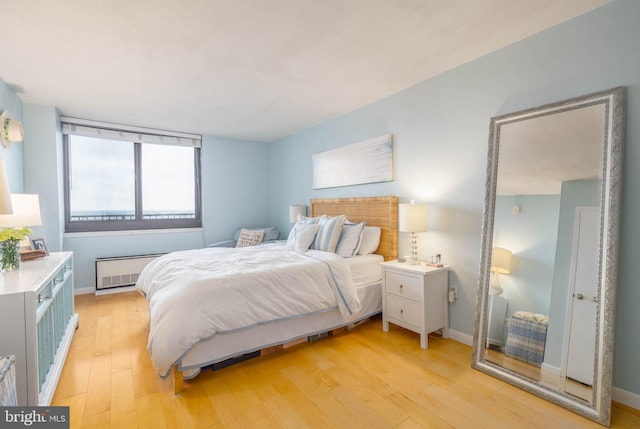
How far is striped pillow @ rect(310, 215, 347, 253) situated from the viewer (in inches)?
122

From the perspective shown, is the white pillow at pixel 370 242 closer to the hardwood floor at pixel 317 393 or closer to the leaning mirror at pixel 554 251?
the hardwood floor at pixel 317 393

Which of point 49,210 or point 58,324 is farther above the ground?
point 49,210

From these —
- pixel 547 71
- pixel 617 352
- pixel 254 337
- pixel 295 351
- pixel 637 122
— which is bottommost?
pixel 295 351

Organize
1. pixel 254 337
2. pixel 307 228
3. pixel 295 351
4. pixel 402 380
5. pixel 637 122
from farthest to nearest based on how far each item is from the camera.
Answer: pixel 307 228 < pixel 295 351 < pixel 254 337 < pixel 402 380 < pixel 637 122

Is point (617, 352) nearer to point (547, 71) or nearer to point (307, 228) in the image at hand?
point (547, 71)

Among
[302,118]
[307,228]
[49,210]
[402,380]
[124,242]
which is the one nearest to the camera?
[402,380]

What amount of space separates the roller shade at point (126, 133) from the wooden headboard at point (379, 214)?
2.70m

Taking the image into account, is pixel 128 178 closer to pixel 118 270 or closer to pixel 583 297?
pixel 118 270

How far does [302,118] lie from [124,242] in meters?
3.22

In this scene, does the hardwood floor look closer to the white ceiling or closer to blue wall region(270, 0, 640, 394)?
blue wall region(270, 0, 640, 394)

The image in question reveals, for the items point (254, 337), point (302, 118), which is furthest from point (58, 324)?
point (302, 118)

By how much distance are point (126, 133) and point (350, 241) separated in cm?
372

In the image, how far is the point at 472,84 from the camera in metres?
2.49

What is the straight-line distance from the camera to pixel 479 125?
8.07 ft
